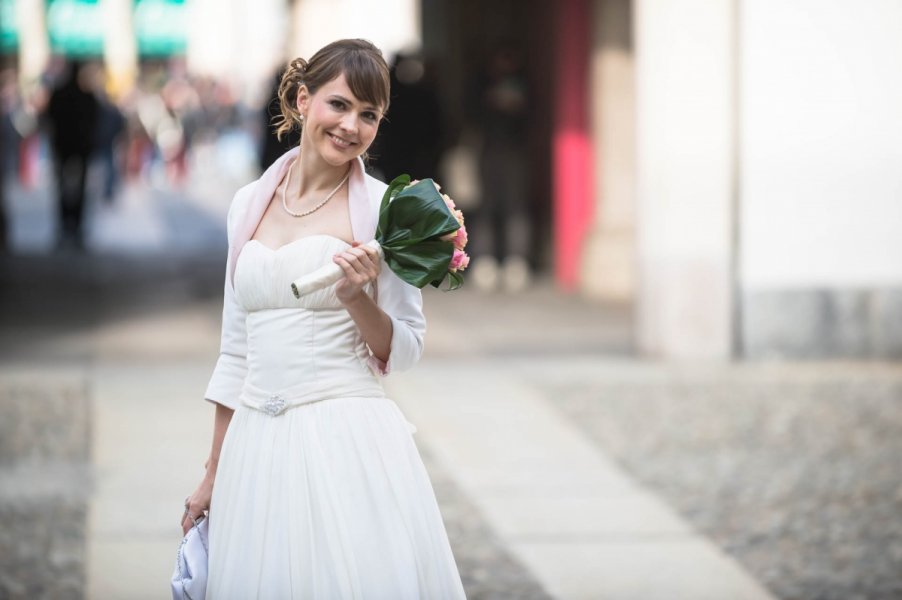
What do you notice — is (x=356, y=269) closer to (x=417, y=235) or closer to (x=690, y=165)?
(x=417, y=235)

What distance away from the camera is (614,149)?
1366 cm

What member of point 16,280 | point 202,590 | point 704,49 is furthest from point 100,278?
point 202,590

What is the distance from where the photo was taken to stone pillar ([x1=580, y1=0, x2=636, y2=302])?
13.5 m

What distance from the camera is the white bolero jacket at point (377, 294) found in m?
3.30

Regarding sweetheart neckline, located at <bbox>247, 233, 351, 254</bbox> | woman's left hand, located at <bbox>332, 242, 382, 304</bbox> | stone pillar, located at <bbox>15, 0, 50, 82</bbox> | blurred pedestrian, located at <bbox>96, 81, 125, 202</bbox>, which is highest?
stone pillar, located at <bbox>15, 0, 50, 82</bbox>

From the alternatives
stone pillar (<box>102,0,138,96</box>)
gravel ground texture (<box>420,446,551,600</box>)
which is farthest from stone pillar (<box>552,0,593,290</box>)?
stone pillar (<box>102,0,138,96</box>)

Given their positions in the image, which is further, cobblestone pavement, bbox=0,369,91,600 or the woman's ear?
cobblestone pavement, bbox=0,369,91,600

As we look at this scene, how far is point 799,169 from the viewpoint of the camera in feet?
33.2

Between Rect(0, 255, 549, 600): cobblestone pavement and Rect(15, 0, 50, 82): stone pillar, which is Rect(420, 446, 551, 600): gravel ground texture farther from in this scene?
Rect(15, 0, 50, 82): stone pillar

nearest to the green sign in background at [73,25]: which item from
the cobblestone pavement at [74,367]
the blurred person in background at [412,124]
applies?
the cobblestone pavement at [74,367]

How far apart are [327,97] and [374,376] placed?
1.92 ft

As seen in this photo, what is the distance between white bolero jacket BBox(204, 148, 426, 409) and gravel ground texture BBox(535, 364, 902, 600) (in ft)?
8.24

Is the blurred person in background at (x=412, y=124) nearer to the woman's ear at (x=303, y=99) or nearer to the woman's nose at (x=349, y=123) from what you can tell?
the woman's ear at (x=303, y=99)

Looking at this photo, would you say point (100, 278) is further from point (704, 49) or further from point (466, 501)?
point (466, 501)
